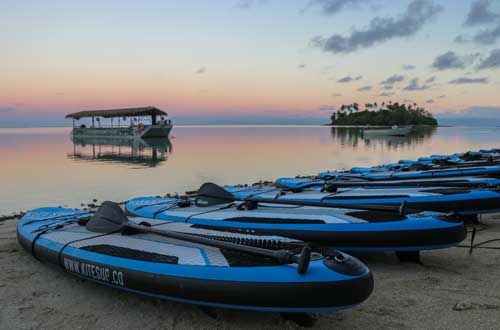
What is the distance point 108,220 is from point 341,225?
9.93 feet

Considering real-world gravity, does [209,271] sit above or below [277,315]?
above

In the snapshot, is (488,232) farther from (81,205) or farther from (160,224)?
(81,205)

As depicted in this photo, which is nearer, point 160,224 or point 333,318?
point 333,318

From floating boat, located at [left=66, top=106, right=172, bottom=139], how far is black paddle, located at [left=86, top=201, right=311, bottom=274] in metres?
46.7

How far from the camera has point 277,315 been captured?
389cm

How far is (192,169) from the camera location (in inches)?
933

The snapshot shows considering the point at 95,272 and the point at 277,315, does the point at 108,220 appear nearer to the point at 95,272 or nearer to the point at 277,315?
the point at 95,272

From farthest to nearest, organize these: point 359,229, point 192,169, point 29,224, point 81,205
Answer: point 192,169
point 81,205
point 29,224
point 359,229

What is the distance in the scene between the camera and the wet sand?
12.5 feet

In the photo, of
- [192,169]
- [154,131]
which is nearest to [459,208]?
[192,169]

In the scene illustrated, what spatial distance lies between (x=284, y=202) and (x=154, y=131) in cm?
5083

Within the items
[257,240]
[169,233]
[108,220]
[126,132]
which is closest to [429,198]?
[257,240]

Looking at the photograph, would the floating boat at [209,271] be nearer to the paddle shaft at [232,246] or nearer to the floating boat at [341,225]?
the paddle shaft at [232,246]

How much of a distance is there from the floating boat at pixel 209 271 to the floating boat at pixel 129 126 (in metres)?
47.4
